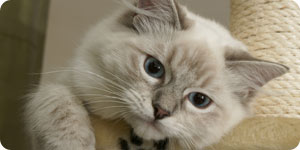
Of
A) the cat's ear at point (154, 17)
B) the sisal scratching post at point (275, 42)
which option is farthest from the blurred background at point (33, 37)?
the cat's ear at point (154, 17)

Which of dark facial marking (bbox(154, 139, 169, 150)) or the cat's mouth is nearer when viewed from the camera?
the cat's mouth

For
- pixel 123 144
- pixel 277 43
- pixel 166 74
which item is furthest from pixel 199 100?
pixel 277 43

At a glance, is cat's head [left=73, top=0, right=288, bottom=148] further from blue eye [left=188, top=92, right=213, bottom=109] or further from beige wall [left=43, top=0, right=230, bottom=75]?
beige wall [left=43, top=0, right=230, bottom=75]

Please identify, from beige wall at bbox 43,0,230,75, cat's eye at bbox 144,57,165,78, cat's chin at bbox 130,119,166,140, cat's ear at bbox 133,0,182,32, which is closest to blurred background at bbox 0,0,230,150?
beige wall at bbox 43,0,230,75

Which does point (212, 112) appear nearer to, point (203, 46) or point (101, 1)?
point (203, 46)

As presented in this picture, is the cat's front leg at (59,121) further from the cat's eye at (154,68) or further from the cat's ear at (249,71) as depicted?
the cat's ear at (249,71)

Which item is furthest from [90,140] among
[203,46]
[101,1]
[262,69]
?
[101,1]
